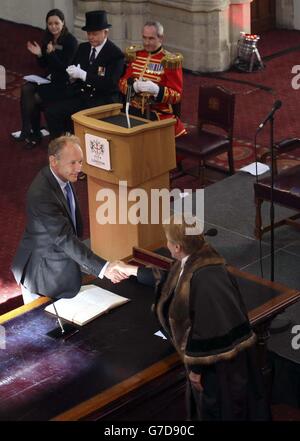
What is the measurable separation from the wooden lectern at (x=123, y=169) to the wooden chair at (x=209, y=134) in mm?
1589

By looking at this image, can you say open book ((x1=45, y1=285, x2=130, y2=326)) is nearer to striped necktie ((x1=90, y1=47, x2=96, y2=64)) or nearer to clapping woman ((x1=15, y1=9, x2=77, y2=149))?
striped necktie ((x1=90, y1=47, x2=96, y2=64))

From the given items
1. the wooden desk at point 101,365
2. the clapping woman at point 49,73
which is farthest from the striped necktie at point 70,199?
the clapping woman at point 49,73

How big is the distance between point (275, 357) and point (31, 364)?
1.94 meters

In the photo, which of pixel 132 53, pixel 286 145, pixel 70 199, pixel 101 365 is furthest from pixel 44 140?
pixel 101 365

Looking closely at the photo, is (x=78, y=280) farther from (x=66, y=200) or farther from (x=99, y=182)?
(x=99, y=182)

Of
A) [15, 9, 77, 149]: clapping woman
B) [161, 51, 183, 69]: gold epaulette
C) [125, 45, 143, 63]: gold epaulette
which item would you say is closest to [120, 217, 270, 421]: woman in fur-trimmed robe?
[161, 51, 183, 69]: gold epaulette

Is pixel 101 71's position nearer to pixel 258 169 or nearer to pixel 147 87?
pixel 147 87

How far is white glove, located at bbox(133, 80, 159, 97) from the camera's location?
973cm

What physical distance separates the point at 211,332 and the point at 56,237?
1438 millimetres

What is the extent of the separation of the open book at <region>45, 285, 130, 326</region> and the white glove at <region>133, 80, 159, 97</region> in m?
3.50

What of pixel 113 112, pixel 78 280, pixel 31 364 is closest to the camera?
pixel 31 364

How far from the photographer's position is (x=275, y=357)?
7.17 metres

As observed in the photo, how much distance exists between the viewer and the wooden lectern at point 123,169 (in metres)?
7.95
